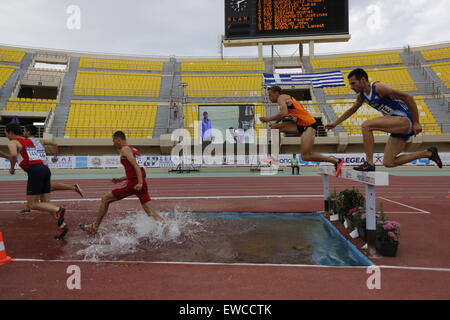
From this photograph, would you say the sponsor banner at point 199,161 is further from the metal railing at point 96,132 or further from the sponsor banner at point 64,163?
the metal railing at point 96,132

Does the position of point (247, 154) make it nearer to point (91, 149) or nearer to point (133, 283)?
point (91, 149)

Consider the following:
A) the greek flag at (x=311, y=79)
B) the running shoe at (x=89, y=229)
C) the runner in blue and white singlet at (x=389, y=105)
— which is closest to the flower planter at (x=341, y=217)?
the runner in blue and white singlet at (x=389, y=105)

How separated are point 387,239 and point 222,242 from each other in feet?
7.85

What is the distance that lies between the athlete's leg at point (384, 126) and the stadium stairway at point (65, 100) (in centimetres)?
2696

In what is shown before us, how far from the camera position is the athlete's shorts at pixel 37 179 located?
5.79m

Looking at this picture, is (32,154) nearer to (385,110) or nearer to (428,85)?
(385,110)

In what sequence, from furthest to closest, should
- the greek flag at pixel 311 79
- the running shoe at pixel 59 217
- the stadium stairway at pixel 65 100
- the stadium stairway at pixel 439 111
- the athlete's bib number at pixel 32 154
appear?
the greek flag at pixel 311 79 < the stadium stairway at pixel 439 111 < the stadium stairway at pixel 65 100 < the athlete's bib number at pixel 32 154 < the running shoe at pixel 59 217

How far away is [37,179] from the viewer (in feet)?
19.2

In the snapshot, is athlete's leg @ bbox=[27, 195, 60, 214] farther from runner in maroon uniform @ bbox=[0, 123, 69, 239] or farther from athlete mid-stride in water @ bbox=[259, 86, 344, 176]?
athlete mid-stride in water @ bbox=[259, 86, 344, 176]

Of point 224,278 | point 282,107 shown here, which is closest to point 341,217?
point 282,107

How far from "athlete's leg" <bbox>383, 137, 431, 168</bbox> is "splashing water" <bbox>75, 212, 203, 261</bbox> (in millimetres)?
3485

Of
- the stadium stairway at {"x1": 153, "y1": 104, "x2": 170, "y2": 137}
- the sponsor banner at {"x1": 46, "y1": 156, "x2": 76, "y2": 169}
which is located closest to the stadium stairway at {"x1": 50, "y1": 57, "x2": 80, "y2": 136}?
the sponsor banner at {"x1": 46, "y1": 156, "x2": 76, "y2": 169}

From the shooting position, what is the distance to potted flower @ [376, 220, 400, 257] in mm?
4301

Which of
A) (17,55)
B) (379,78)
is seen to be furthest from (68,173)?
(379,78)
